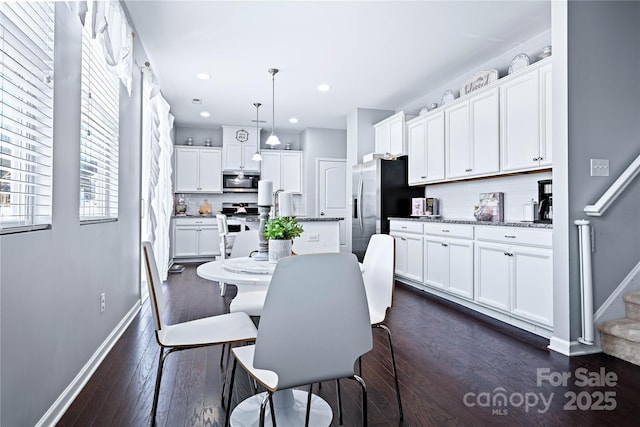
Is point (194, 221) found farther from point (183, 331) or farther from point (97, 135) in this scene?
point (183, 331)

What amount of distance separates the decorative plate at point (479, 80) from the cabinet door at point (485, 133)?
0.26 m

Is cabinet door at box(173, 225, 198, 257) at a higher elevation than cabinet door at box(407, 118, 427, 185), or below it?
below

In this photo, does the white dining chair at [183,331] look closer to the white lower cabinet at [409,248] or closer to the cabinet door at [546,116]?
the cabinet door at [546,116]

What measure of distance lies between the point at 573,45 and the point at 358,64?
2.31 metres

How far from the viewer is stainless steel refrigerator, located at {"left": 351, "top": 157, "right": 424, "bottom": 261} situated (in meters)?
5.52

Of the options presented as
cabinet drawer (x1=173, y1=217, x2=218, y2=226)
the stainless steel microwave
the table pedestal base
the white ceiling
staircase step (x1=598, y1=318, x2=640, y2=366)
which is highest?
the white ceiling

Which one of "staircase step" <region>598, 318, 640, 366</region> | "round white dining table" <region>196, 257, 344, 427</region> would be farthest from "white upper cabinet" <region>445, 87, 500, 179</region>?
"round white dining table" <region>196, 257, 344, 427</region>

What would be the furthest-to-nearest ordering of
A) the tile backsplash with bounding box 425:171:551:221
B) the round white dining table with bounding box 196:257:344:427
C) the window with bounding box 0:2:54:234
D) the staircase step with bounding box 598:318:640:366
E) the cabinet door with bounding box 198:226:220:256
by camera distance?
the cabinet door with bounding box 198:226:220:256, the tile backsplash with bounding box 425:171:551:221, the staircase step with bounding box 598:318:640:366, the round white dining table with bounding box 196:257:344:427, the window with bounding box 0:2:54:234

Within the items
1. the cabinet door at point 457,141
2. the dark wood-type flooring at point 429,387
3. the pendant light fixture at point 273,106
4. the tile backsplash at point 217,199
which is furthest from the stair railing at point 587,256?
the tile backsplash at point 217,199

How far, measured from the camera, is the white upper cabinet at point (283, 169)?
25.4 ft

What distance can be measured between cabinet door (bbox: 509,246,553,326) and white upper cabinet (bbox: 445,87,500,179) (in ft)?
3.53

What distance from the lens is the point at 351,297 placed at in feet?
4.36

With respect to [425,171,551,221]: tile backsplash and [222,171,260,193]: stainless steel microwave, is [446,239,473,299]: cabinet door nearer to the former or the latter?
[425,171,551,221]: tile backsplash

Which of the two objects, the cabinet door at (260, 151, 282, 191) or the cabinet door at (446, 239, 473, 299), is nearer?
the cabinet door at (446, 239, 473, 299)
